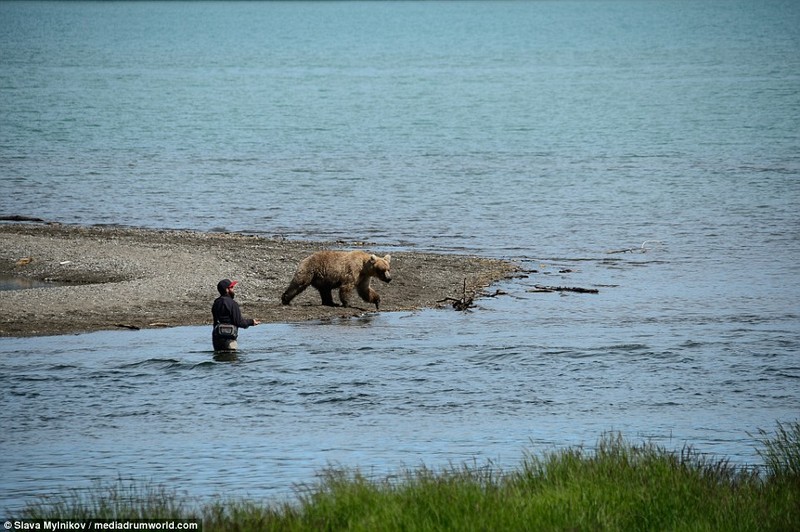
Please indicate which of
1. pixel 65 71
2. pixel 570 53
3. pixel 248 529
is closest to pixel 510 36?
pixel 570 53

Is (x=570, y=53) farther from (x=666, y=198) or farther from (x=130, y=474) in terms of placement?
(x=130, y=474)

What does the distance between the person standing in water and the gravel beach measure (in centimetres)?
235

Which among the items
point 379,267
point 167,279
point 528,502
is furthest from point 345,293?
point 528,502

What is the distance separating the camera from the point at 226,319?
17.7 meters

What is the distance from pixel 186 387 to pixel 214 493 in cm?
416

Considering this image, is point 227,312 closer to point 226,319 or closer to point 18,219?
point 226,319

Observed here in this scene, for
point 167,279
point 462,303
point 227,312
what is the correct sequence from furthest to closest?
point 167,279 → point 462,303 → point 227,312

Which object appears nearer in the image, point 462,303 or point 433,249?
point 462,303

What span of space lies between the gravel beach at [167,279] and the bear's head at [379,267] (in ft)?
1.66

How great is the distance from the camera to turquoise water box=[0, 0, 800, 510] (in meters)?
15.0

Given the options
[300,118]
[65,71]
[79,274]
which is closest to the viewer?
[79,274]

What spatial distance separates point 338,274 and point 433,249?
814 cm

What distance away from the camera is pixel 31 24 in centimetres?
18588

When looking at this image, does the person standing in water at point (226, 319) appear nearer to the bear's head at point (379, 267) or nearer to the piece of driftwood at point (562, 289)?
the bear's head at point (379, 267)
